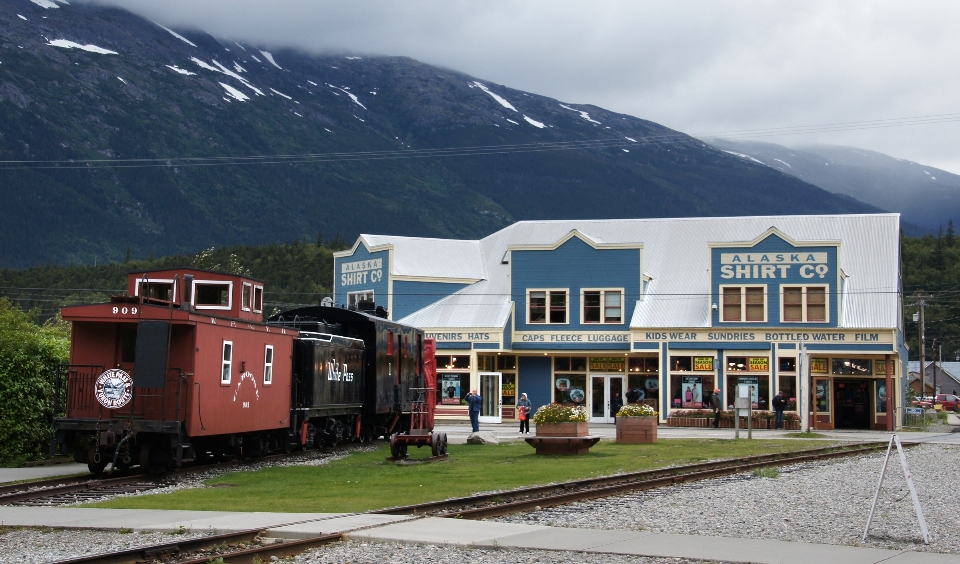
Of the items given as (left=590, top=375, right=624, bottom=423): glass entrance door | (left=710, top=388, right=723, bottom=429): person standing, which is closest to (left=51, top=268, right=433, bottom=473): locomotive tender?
(left=710, top=388, right=723, bottom=429): person standing

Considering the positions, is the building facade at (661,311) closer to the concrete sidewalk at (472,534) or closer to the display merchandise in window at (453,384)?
the display merchandise in window at (453,384)

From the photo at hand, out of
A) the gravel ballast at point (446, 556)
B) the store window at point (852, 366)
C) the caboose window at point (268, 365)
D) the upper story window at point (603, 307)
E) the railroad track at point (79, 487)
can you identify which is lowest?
the railroad track at point (79, 487)

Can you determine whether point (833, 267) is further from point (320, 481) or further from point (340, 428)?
point (320, 481)

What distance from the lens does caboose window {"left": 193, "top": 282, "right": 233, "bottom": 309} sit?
86.2 feet

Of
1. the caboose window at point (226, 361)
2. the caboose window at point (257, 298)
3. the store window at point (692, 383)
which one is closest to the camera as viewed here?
the caboose window at point (226, 361)

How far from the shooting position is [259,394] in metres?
24.4

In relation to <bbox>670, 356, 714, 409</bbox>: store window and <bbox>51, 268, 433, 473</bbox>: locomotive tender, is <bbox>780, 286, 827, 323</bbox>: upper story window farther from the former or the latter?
<bbox>51, 268, 433, 473</bbox>: locomotive tender

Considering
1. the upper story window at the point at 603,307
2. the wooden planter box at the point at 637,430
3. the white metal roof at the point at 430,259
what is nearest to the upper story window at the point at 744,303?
the upper story window at the point at 603,307

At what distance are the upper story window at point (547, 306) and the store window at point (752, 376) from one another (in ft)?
28.6

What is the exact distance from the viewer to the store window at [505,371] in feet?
180

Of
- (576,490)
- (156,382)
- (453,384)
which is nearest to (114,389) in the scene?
(156,382)

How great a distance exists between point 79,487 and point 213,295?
8411 millimetres

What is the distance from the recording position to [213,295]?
2636 centimetres

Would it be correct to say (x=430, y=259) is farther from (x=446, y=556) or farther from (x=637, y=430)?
(x=446, y=556)
